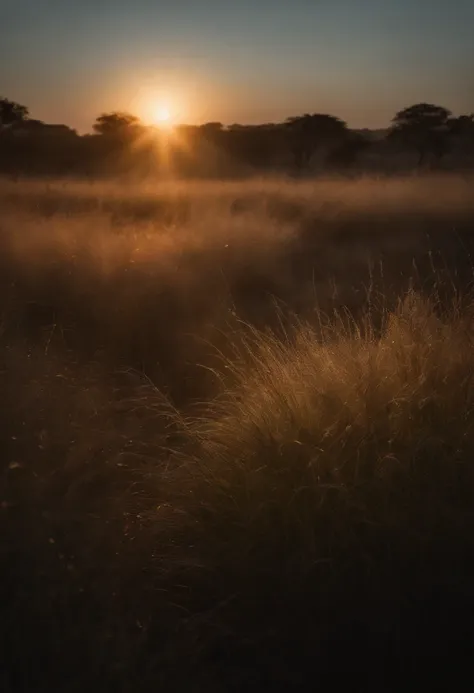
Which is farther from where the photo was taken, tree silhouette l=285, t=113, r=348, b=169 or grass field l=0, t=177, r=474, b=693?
tree silhouette l=285, t=113, r=348, b=169

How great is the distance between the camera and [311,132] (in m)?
34.3

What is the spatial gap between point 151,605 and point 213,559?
0.29 metres

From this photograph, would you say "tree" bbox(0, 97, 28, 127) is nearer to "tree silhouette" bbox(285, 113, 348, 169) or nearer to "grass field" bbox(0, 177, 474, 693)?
"tree silhouette" bbox(285, 113, 348, 169)

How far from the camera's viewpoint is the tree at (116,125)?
36.3 metres

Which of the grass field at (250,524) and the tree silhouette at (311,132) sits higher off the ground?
the tree silhouette at (311,132)

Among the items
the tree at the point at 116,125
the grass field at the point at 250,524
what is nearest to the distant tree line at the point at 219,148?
the tree at the point at 116,125

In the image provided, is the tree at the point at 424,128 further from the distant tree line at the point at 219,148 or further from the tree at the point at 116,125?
the tree at the point at 116,125

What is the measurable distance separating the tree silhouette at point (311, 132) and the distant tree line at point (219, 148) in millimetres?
43

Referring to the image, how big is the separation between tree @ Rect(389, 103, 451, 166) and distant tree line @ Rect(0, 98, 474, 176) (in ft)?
0.14

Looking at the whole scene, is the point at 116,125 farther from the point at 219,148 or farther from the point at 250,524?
the point at 250,524

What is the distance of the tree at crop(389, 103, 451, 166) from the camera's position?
32.2 m

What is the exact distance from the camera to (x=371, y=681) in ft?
8.62

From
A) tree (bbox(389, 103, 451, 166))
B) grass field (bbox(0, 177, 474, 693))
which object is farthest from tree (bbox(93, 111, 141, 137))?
grass field (bbox(0, 177, 474, 693))

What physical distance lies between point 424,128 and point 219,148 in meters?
12.8
